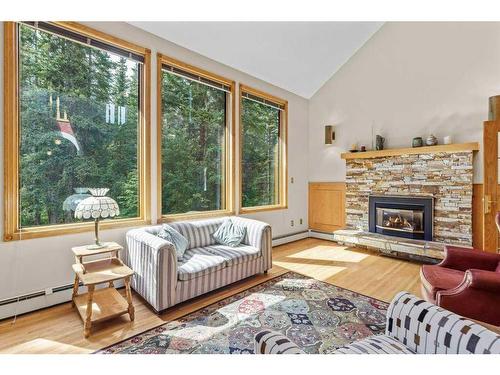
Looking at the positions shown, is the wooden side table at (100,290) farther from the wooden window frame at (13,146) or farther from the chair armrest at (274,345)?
the chair armrest at (274,345)

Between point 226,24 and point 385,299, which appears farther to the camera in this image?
point 226,24

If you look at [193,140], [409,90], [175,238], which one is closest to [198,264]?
[175,238]

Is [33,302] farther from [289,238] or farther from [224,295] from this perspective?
[289,238]

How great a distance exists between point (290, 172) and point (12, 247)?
4176 millimetres

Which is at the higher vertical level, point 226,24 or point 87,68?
point 226,24

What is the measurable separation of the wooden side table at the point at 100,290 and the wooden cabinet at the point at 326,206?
394 centimetres

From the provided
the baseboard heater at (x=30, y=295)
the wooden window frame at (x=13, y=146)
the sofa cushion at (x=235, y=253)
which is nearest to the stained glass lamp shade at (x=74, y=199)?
the wooden window frame at (x=13, y=146)

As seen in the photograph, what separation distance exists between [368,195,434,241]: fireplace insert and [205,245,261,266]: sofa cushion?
2.53m

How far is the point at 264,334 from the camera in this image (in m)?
1.16

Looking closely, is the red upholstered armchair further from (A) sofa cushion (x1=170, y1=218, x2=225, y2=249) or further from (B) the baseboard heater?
(B) the baseboard heater

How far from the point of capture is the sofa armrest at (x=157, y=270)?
2211mm

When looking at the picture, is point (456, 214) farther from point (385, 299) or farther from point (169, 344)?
point (169, 344)

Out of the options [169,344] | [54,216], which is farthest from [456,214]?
[54,216]

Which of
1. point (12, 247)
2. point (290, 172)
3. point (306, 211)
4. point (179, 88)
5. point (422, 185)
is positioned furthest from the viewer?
point (306, 211)
